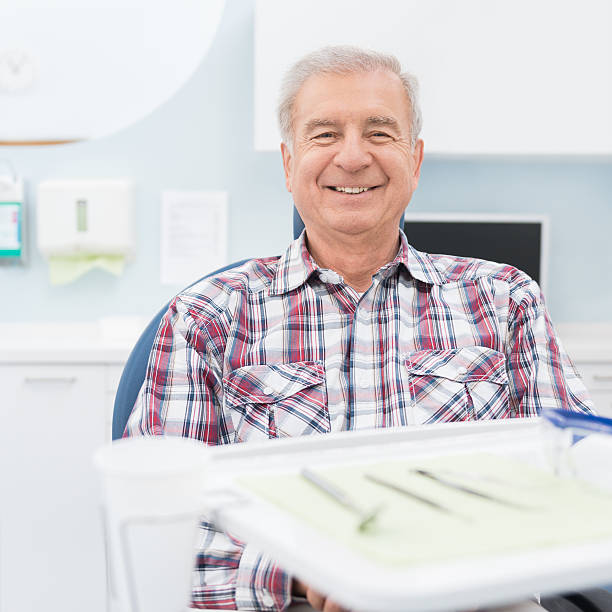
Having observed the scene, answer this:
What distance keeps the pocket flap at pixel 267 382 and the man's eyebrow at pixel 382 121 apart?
425 mm

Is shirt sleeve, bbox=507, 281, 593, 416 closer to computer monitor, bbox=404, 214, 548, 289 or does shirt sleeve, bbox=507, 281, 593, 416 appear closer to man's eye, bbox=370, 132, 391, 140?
man's eye, bbox=370, 132, 391, 140

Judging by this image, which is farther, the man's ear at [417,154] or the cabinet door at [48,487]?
the cabinet door at [48,487]

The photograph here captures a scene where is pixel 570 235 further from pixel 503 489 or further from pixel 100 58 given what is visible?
pixel 503 489

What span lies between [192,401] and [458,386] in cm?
40

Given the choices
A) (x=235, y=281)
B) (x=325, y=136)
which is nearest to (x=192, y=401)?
(x=235, y=281)

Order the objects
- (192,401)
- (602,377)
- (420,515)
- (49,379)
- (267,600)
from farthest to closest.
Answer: (602,377) < (49,379) < (192,401) < (267,600) < (420,515)

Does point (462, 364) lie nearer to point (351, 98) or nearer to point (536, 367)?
point (536, 367)

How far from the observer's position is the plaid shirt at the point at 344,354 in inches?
42.6

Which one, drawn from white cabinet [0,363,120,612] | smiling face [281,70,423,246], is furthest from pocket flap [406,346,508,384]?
white cabinet [0,363,120,612]

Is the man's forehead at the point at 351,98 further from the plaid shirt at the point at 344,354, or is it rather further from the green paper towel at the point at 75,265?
the green paper towel at the point at 75,265

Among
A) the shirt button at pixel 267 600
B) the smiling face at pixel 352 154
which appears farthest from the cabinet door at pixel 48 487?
the shirt button at pixel 267 600

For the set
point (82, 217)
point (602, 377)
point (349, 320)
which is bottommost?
point (602, 377)

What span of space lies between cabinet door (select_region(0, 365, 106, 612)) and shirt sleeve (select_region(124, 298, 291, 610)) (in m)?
1.01

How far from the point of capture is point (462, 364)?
114 cm
